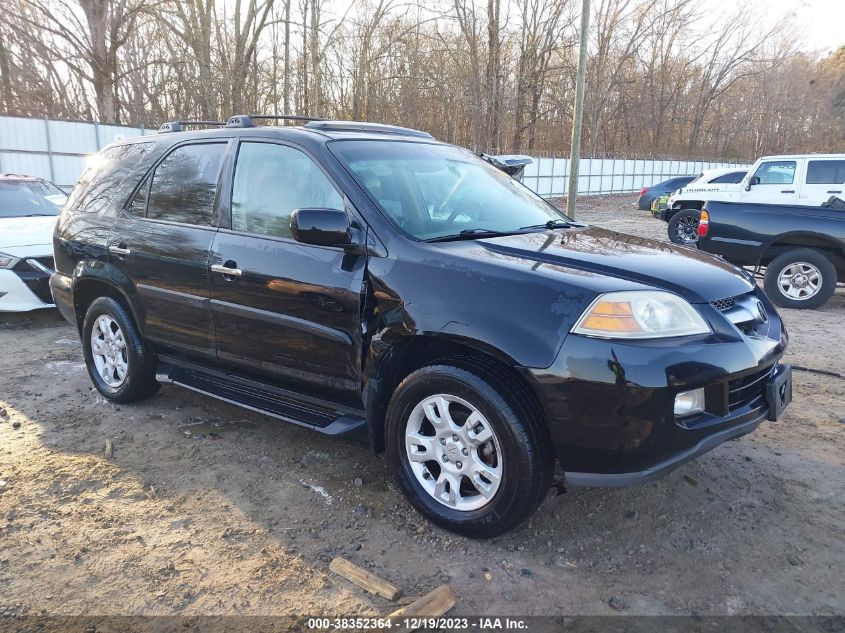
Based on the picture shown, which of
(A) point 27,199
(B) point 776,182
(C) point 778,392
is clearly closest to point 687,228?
(B) point 776,182

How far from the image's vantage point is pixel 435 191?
3492mm

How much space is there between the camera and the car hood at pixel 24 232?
6.68 m

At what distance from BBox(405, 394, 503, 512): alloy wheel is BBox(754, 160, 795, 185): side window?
1088 cm

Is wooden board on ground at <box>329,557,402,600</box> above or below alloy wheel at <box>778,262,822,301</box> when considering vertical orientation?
below

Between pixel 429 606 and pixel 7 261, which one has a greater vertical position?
pixel 7 261

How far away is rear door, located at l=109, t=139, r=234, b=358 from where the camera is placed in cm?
373

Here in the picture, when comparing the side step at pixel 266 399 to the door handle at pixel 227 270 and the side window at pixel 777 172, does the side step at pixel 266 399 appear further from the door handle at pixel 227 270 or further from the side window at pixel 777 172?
the side window at pixel 777 172

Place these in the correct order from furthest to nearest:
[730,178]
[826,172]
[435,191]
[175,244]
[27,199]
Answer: [730,178]
[826,172]
[27,199]
[175,244]
[435,191]

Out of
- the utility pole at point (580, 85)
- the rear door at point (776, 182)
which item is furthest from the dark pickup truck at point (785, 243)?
the utility pole at point (580, 85)

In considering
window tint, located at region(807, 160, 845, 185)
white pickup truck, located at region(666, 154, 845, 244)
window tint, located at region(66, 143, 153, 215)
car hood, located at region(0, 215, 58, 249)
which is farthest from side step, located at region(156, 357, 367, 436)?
window tint, located at region(807, 160, 845, 185)

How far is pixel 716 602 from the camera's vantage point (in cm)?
242

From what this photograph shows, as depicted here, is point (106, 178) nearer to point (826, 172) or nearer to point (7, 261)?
point (7, 261)

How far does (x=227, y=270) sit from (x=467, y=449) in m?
1.69

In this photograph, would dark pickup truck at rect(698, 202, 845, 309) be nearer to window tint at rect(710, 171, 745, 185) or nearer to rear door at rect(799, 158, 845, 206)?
rear door at rect(799, 158, 845, 206)
